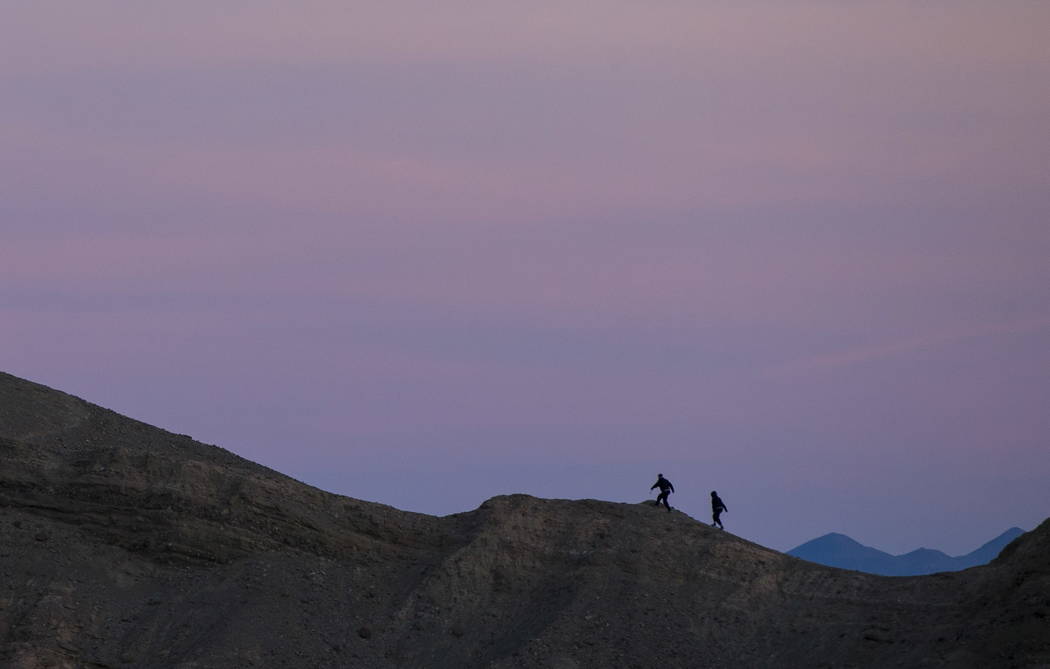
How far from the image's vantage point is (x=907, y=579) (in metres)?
37.0

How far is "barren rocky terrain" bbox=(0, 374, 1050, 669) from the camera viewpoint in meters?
34.4

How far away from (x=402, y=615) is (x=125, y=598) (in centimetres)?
616

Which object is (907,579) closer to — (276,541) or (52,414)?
(276,541)

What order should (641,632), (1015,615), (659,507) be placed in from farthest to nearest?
(659,507)
(641,632)
(1015,615)

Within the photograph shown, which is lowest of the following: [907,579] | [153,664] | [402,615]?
[153,664]

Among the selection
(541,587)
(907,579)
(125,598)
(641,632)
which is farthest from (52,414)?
(907,579)

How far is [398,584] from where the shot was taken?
37125mm

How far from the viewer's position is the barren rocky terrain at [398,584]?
→ 113ft

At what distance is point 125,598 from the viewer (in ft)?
117

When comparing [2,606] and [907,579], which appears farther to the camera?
[907,579]

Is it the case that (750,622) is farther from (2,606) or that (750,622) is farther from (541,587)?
(2,606)

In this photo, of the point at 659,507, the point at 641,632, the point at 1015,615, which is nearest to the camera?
the point at 1015,615

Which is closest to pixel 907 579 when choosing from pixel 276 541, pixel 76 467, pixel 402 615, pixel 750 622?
pixel 750 622

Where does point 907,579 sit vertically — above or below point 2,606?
above
